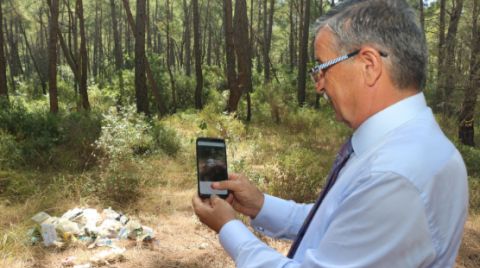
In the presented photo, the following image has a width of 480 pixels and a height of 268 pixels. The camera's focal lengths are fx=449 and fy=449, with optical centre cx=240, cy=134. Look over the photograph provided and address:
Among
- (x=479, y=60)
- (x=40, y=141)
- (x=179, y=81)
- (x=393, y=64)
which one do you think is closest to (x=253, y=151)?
(x=40, y=141)

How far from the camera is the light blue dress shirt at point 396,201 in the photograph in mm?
966

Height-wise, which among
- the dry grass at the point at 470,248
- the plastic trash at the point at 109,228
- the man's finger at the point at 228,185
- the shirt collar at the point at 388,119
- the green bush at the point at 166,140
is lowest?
the dry grass at the point at 470,248

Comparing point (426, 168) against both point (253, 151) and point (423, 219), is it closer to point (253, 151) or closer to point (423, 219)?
point (423, 219)

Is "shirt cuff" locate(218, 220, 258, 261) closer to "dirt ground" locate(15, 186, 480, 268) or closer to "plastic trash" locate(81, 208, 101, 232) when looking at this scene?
"dirt ground" locate(15, 186, 480, 268)

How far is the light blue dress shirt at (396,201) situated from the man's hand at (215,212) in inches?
11.2

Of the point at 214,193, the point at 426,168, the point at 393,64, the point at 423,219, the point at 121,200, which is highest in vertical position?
the point at 393,64

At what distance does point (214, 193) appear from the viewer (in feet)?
5.49

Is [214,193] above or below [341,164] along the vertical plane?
below

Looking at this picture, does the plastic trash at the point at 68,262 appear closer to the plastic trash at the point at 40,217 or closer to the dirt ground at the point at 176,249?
the dirt ground at the point at 176,249

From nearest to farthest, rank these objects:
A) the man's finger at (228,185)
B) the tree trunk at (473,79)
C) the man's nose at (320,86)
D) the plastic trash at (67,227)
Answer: the man's nose at (320,86), the man's finger at (228,185), the plastic trash at (67,227), the tree trunk at (473,79)

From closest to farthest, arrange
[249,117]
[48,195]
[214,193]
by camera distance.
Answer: [214,193]
[48,195]
[249,117]

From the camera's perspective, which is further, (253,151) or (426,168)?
(253,151)

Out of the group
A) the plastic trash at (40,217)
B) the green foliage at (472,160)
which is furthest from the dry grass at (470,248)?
the plastic trash at (40,217)

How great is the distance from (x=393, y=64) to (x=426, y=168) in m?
0.30
